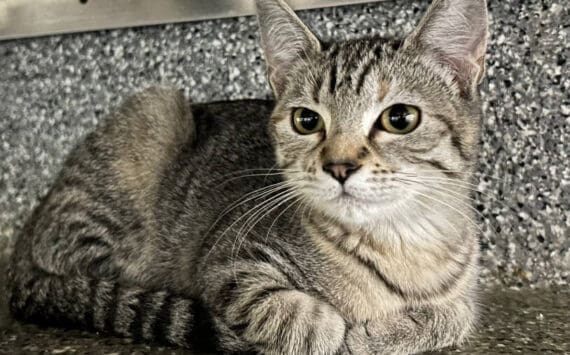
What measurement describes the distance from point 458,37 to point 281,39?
0.48m

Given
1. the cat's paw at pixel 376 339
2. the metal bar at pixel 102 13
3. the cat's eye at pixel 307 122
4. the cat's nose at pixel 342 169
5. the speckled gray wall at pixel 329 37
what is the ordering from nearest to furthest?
the cat's nose at pixel 342 169 < the cat's paw at pixel 376 339 < the cat's eye at pixel 307 122 < the speckled gray wall at pixel 329 37 < the metal bar at pixel 102 13

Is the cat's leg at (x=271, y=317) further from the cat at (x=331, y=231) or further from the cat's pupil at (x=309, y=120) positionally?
the cat's pupil at (x=309, y=120)

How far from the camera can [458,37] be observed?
1771 millimetres

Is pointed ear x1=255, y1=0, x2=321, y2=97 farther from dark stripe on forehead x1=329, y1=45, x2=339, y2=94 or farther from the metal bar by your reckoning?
the metal bar

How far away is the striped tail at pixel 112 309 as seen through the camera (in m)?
1.77

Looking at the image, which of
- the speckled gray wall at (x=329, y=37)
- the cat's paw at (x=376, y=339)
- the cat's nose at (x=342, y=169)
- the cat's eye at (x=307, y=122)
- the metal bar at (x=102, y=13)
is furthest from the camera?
the metal bar at (x=102, y=13)

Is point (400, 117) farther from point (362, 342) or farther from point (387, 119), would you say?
point (362, 342)

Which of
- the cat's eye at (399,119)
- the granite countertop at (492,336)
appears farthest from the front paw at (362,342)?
the cat's eye at (399,119)

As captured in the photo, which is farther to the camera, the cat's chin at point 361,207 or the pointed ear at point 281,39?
the pointed ear at point 281,39

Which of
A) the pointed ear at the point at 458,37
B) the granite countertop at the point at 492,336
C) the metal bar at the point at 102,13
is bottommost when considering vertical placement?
the granite countertop at the point at 492,336

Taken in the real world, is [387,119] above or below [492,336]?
above

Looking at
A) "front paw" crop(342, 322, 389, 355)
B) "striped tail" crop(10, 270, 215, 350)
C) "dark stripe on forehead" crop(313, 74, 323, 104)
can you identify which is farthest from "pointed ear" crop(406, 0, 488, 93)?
"striped tail" crop(10, 270, 215, 350)

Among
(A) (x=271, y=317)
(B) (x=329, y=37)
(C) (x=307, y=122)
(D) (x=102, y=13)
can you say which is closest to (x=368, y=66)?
(C) (x=307, y=122)

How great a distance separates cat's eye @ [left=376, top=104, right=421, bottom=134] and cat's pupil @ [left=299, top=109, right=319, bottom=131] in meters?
0.19
